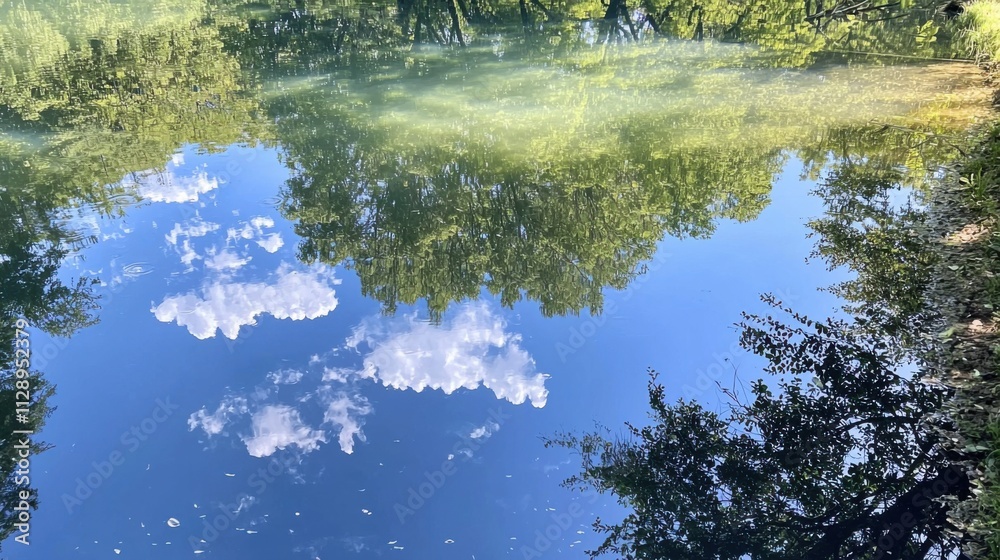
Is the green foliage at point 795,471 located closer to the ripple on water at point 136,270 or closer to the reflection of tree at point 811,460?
the reflection of tree at point 811,460

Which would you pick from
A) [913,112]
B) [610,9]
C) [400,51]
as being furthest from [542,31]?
[913,112]

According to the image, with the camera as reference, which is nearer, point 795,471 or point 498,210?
point 795,471

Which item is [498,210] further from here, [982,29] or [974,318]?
[982,29]

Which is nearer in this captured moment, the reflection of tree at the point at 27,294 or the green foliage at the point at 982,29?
the reflection of tree at the point at 27,294

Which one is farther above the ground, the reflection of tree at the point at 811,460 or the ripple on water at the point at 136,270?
the ripple on water at the point at 136,270

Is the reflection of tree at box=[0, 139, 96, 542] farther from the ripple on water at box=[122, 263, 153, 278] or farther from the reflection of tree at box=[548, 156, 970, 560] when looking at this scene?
the reflection of tree at box=[548, 156, 970, 560]

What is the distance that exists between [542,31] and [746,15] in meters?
6.74

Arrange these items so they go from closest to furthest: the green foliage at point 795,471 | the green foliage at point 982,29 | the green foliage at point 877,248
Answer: the green foliage at point 795,471
the green foliage at point 877,248
the green foliage at point 982,29

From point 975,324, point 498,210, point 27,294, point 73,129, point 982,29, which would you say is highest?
point 982,29

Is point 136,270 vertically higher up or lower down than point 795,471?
higher up

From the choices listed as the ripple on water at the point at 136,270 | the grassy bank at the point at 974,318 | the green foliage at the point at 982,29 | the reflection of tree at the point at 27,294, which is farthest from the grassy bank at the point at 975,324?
the ripple on water at the point at 136,270

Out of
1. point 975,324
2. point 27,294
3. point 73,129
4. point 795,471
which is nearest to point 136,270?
point 27,294

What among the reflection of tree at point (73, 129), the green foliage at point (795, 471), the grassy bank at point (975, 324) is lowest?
the green foliage at point (795, 471)

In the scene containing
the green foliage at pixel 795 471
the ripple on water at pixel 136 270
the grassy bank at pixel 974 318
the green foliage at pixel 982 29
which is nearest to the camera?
the grassy bank at pixel 974 318
